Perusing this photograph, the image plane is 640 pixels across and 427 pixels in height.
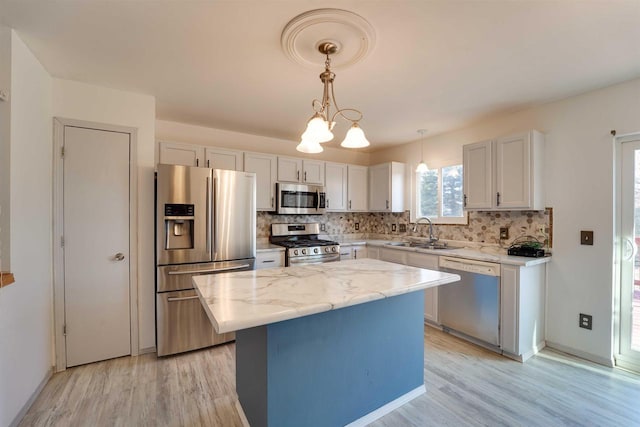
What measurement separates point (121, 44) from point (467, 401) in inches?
134

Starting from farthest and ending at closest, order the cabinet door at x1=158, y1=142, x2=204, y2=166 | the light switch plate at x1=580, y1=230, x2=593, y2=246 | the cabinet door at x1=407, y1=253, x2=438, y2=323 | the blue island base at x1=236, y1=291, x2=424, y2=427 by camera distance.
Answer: the cabinet door at x1=407, y1=253, x2=438, y2=323 < the cabinet door at x1=158, y1=142, x2=204, y2=166 < the light switch plate at x1=580, y1=230, x2=593, y2=246 < the blue island base at x1=236, y1=291, x2=424, y2=427

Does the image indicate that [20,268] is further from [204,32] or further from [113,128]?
[204,32]

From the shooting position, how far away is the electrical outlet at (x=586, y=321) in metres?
2.50

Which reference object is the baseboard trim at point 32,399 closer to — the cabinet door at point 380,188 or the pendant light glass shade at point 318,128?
the pendant light glass shade at point 318,128

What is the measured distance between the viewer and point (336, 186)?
4.26m

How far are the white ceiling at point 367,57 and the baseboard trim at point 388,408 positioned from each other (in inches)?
93.5

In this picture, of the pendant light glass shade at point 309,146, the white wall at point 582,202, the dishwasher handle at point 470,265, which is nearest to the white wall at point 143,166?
the pendant light glass shade at point 309,146

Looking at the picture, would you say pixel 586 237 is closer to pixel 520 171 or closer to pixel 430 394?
pixel 520 171

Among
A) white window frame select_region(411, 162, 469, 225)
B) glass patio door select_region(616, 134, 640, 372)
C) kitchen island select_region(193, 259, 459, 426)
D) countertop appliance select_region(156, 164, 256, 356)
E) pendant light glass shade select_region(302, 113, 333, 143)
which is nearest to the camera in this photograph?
kitchen island select_region(193, 259, 459, 426)

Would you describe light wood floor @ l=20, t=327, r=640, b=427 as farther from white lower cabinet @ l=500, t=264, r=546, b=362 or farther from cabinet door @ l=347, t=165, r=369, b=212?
cabinet door @ l=347, t=165, r=369, b=212

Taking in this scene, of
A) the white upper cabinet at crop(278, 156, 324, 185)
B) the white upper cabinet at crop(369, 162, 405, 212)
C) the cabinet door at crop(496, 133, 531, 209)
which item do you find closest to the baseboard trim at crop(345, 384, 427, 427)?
the cabinet door at crop(496, 133, 531, 209)

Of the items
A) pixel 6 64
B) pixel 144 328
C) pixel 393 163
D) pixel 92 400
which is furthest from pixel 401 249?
pixel 6 64

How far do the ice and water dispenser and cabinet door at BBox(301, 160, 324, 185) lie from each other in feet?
5.65

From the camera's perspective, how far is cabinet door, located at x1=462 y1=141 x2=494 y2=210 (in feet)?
9.71
